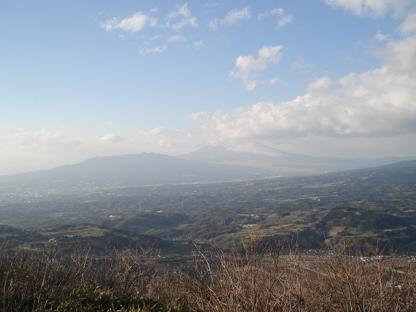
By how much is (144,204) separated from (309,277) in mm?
184638

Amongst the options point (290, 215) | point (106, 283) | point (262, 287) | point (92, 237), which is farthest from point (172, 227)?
point (262, 287)

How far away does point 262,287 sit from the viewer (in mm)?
9883

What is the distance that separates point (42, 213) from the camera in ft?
541

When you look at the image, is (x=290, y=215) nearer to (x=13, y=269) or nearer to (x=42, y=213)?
(x=42, y=213)

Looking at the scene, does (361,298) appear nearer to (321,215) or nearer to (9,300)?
(9,300)

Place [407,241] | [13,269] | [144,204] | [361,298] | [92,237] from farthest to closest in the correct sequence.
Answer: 1. [144,204]
2. [407,241]
3. [92,237]
4. [13,269]
5. [361,298]

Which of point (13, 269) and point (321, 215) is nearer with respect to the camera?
point (13, 269)

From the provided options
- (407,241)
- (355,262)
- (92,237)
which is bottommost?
(407,241)

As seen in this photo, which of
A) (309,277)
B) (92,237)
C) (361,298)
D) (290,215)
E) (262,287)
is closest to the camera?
(262,287)

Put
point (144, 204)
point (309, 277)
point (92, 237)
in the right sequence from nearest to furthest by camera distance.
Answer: point (309, 277) < point (92, 237) < point (144, 204)

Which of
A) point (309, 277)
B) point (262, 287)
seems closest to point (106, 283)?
point (309, 277)

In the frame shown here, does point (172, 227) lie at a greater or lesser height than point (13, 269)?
lesser

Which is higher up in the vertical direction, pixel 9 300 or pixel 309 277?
pixel 9 300

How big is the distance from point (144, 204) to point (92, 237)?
114 m
